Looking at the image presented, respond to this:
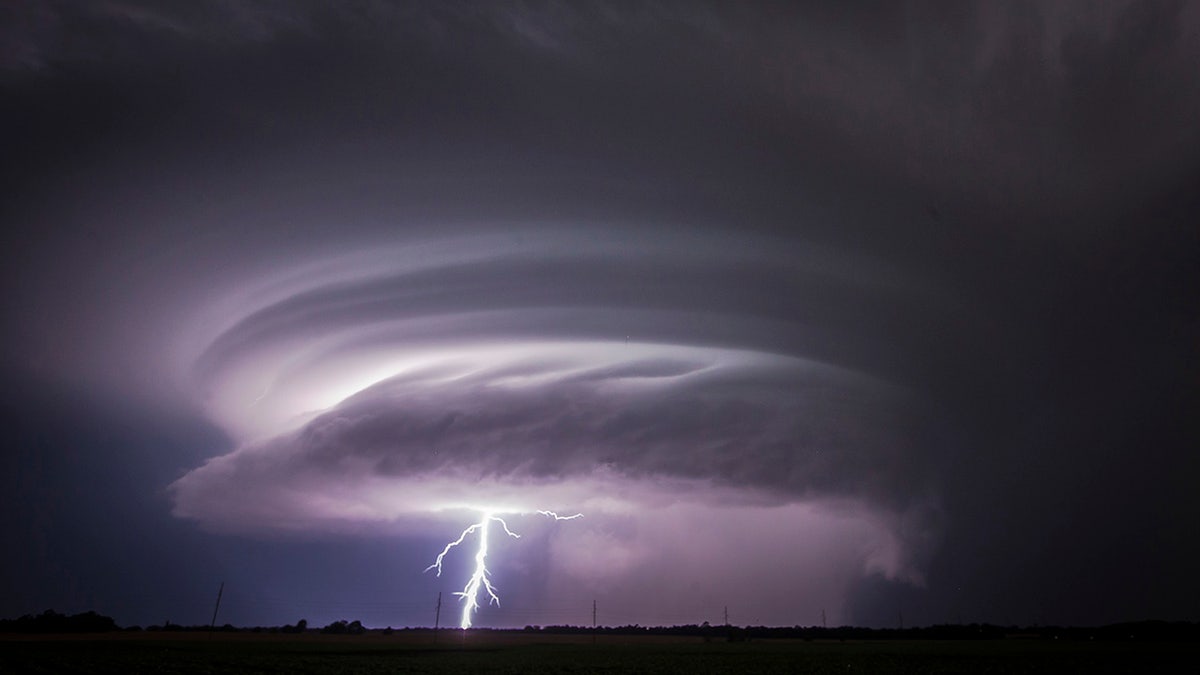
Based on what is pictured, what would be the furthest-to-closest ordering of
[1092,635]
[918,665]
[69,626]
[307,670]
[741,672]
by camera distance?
[1092,635] < [69,626] < [918,665] < [741,672] < [307,670]

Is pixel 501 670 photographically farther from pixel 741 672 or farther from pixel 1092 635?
pixel 1092 635

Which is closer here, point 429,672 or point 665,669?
point 429,672

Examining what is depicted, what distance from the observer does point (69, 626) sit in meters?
143

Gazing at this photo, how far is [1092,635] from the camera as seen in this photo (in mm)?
183125

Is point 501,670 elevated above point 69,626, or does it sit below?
below

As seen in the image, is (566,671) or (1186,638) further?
(1186,638)

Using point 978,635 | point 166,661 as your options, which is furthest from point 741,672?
point 978,635

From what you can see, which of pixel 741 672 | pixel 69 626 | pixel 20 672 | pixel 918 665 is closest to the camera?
pixel 20 672

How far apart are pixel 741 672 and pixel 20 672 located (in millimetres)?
44993

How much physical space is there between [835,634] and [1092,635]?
2366 inches

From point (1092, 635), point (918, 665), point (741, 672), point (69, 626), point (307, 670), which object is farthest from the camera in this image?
point (1092, 635)

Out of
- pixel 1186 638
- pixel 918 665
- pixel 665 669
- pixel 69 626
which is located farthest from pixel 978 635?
pixel 69 626

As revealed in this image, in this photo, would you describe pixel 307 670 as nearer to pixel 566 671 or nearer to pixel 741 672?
pixel 566 671

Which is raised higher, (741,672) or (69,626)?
(69,626)
